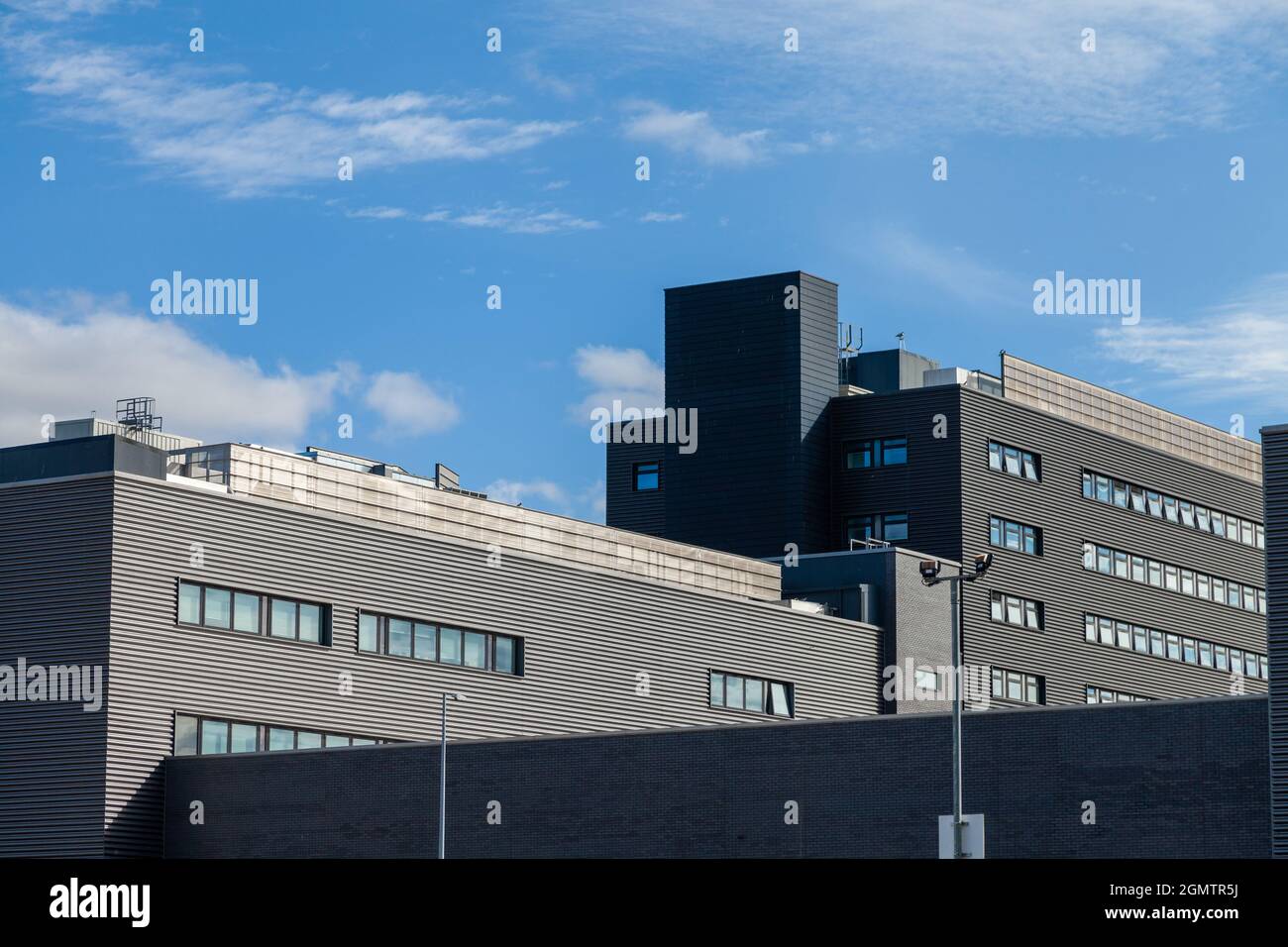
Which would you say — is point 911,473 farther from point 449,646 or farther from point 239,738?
point 239,738

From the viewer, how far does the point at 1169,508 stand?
84688 millimetres

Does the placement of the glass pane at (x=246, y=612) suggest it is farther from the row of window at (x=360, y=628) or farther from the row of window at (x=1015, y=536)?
the row of window at (x=1015, y=536)

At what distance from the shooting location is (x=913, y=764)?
4178cm

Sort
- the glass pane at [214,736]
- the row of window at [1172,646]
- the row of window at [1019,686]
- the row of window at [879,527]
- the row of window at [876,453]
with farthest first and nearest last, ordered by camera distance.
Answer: the row of window at [1172,646], the row of window at [876,453], the row of window at [879,527], the row of window at [1019,686], the glass pane at [214,736]

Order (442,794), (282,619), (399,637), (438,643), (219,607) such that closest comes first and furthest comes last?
(442,794) → (219,607) → (282,619) → (399,637) → (438,643)

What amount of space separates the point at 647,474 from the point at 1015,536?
676 inches

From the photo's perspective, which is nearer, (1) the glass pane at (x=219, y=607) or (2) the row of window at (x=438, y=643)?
(1) the glass pane at (x=219, y=607)

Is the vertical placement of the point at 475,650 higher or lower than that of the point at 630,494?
lower

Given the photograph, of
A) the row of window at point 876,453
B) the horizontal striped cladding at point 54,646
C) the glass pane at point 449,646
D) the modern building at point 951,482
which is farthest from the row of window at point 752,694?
the horizontal striped cladding at point 54,646

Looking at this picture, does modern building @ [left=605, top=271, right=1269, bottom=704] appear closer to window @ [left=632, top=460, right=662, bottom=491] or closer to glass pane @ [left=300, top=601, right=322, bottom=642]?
window @ [left=632, top=460, right=662, bottom=491]

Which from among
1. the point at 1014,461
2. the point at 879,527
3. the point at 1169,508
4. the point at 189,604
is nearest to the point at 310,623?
the point at 189,604

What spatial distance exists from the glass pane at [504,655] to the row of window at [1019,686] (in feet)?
80.8

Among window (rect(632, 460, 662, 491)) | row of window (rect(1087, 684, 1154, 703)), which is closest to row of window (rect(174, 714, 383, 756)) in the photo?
window (rect(632, 460, 662, 491))

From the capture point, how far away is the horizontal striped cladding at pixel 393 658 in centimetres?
4703
